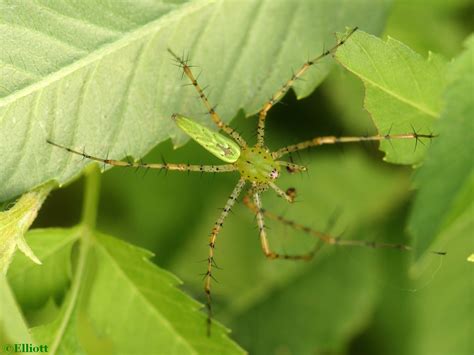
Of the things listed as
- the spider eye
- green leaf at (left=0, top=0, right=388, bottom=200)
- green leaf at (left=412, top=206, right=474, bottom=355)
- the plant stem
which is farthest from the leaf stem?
green leaf at (left=412, top=206, right=474, bottom=355)

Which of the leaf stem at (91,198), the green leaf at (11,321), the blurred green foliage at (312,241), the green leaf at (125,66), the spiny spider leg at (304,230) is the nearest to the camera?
the green leaf at (11,321)

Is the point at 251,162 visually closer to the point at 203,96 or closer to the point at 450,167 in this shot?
the point at 203,96

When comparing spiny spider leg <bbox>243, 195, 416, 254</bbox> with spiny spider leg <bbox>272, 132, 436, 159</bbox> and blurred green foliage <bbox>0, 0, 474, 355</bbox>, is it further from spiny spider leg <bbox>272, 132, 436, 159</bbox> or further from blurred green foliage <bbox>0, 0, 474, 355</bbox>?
spiny spider leg <bbox>272, 132, 436, 159</bbox>

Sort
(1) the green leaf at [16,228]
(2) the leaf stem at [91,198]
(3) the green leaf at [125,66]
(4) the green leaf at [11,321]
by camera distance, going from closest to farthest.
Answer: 1. (4) the green leaf at [11,321]
2. (1) the green leaf at [16,228]
3. (3) the green leaf at [125,66]
4. (2) the leaf stem at [91,198]

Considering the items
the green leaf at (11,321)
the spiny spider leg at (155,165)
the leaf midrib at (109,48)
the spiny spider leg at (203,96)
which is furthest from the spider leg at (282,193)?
the green leaf at (11,321)

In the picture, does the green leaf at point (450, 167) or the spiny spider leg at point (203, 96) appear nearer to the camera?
the green leaf at point (450, 167)

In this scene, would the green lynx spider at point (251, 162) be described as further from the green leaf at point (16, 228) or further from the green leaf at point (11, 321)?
the green leaf at point (11, 321)

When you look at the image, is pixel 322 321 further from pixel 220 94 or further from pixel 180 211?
pixel 220 94
